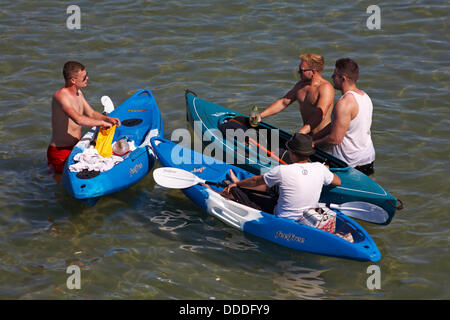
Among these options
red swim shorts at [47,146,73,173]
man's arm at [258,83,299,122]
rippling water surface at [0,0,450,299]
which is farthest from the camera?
man's arm at [258,83,299,122]

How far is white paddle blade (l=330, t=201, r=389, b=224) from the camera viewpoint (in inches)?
296

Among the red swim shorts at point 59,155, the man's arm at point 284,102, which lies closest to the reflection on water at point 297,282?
the man's arm at point 284,102

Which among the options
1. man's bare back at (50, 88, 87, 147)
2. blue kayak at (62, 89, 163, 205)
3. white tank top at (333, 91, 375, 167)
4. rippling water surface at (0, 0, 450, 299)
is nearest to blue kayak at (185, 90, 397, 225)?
white tank top at (333, 91, 375, 167)

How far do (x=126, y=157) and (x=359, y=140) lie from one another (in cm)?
353

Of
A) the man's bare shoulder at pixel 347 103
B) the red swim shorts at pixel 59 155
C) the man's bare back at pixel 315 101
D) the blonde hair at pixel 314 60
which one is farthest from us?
the red swim shorts at pixel 59 155

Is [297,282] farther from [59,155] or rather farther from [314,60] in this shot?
[59,155]

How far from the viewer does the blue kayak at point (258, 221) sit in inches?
268

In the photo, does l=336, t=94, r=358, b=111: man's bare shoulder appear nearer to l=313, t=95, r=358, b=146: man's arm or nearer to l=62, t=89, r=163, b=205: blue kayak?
l=313, t=95, r=358, b=146: man's arm

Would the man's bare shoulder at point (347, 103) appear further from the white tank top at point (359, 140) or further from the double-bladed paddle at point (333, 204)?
the double-bladed paddle at point (333, 204)

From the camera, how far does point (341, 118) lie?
755 centimetres

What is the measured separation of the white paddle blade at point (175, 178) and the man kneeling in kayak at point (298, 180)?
3.91 ft

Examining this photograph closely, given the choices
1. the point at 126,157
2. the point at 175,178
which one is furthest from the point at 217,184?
the point at 126,157
